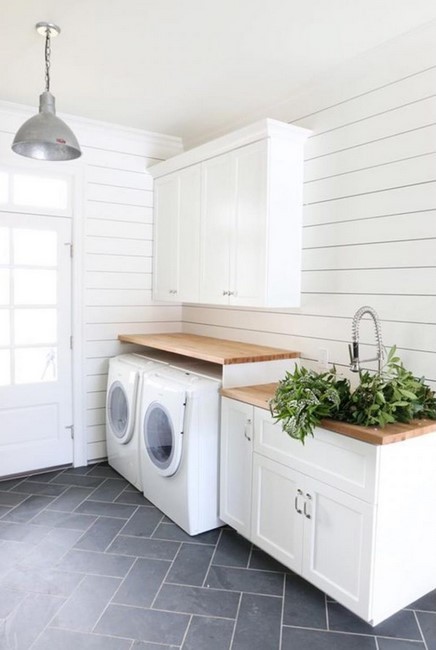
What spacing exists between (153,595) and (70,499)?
120cm

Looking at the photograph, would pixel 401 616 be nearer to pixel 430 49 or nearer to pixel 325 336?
pixel 325 336

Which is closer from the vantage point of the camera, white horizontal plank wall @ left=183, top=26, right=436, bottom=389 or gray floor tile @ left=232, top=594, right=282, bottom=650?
gray floor tile @ left=232, top=594, right=282, bottom=650

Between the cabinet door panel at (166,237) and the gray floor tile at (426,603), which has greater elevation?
the cabinet door panel at (166,237)

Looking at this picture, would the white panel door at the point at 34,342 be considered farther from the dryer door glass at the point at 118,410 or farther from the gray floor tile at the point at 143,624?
the gray floor tile at the point at 143,624

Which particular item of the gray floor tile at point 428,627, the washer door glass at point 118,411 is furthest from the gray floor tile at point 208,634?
the washer door glass at point 118,411

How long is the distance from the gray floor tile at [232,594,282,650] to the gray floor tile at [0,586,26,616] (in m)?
1.01

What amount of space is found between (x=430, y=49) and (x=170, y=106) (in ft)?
5.58

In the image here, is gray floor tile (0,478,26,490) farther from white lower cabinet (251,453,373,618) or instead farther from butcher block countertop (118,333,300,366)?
white lower cabinet (251,453,373,618)

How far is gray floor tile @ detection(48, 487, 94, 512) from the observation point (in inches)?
121

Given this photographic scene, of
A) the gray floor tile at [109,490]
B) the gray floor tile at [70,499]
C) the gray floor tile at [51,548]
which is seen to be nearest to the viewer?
the gray floor tile at [51,548]

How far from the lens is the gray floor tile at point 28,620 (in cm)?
191

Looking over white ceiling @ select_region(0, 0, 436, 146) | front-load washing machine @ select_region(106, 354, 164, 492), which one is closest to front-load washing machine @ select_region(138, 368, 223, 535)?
front-load washing machine @ select_region(106, 354, 164, 492)

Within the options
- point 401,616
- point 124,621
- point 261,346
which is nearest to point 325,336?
point 261,346

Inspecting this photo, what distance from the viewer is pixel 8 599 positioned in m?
2.16
